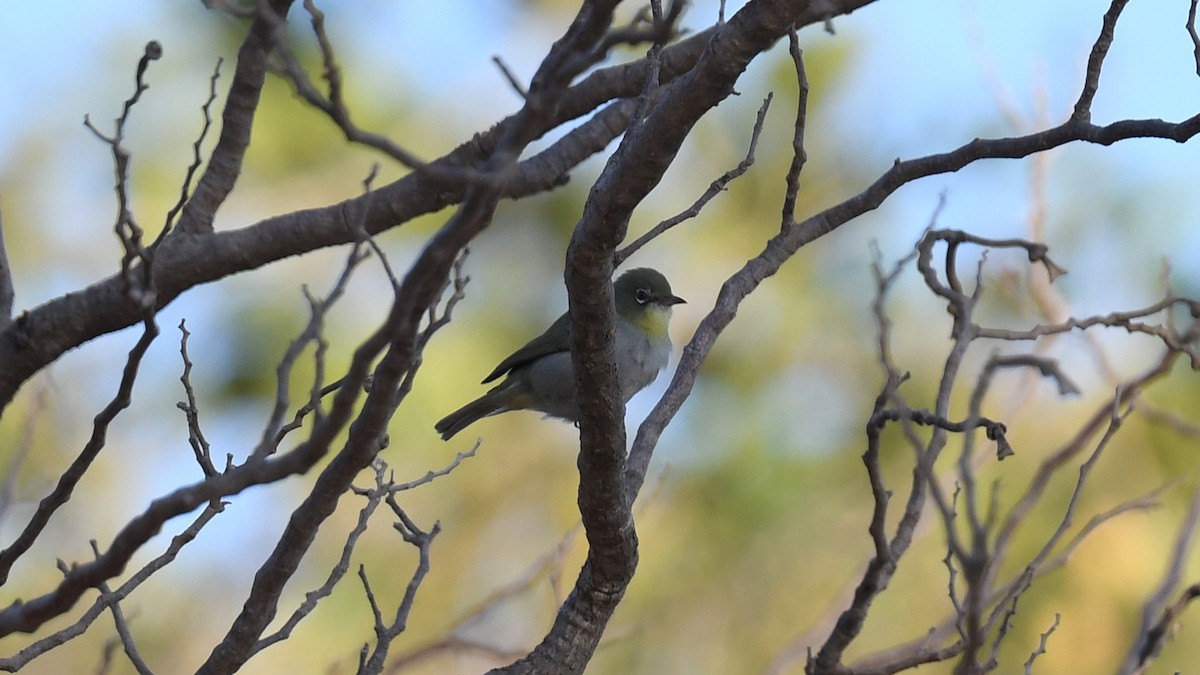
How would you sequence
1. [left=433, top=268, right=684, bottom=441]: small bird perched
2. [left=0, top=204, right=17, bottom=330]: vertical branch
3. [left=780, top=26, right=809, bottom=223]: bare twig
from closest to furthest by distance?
[left=0, top=204, right=17, bottom=330]: vertical branch, [left=780, top=26, right=809, bottom=223]: bare twig, [left=433, top=268, right=684, bottom=441]: small bird perched

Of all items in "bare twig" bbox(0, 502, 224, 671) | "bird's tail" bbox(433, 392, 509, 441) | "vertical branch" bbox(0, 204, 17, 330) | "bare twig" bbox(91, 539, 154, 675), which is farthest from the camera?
"bird's tail" bbox(433, 392, 509, 441)

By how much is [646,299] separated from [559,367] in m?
0.61

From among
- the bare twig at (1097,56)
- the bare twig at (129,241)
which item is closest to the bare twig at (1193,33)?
the bare twig at (1097,56)

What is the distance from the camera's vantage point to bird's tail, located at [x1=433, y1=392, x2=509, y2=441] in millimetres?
5199

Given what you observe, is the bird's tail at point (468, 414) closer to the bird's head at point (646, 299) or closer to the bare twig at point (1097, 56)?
the bird's head at point (646, 299)

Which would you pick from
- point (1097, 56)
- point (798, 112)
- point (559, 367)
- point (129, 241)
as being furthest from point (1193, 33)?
point (559, 367)

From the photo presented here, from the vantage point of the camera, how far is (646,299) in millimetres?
5469

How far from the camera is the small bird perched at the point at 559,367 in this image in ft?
16.6

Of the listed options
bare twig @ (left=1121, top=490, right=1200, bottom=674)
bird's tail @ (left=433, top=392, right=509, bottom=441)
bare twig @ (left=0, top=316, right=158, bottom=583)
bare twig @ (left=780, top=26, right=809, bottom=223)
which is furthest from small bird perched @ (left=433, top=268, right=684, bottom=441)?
bare twig @ (left=0, top=316, right=158, bottom=583)

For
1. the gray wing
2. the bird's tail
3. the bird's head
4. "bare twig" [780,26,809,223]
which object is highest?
the bird's head

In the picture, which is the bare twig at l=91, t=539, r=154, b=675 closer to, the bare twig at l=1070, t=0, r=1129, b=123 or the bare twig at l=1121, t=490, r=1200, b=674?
Answer: the bare twig at l=1121, t=490, r=1200, b=674

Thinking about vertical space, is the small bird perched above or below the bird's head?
below

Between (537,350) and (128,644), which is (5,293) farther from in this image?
(537,350)

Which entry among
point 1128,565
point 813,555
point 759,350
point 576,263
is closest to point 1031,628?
point 1128,565
